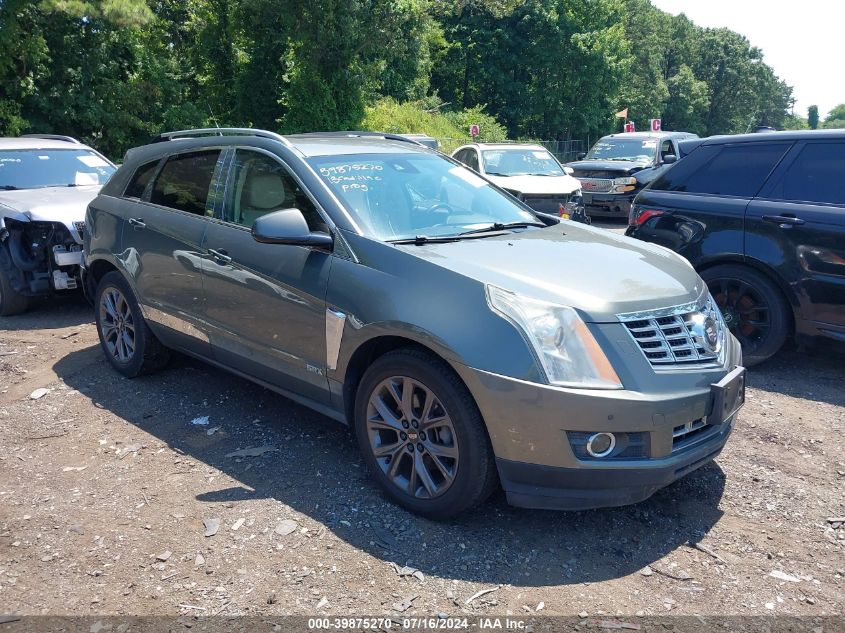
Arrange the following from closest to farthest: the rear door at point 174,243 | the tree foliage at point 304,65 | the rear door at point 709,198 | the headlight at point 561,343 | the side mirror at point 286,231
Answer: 1. the headlight at point 561,343
2. the side mirror at point 286,231
3. the rear door at point 174,243
4. the rear door at point 709,198
5. the tree foliage at point 304,65

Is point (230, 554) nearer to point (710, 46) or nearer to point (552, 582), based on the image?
point (552, 582)

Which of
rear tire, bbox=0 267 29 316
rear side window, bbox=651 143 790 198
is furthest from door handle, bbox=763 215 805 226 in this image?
rear tire, bbox=0 267 29 316

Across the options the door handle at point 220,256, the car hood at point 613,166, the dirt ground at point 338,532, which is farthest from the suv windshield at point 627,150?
the door handle at point 220,256

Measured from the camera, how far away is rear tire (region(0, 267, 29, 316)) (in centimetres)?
745

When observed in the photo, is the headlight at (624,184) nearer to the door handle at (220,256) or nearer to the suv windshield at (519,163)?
the suv windshield at (519,163)

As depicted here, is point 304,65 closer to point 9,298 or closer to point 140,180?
point 9,298

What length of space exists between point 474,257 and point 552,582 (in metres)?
1.56

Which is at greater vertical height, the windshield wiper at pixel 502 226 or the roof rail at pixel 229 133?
the roof rail at pixel 229 133

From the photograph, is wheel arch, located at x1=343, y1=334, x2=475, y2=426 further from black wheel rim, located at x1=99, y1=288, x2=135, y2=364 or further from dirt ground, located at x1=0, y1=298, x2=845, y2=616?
black wheel rim, located at x1=99, y1=288, x2=135, y2=364

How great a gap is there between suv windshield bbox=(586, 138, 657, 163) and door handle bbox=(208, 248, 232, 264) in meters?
12.3

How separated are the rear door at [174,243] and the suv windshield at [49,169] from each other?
11.7 ft

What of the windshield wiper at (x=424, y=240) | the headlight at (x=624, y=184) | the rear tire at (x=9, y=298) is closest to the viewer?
the windshield wiper at (x=424, y=240)

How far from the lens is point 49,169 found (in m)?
8.50

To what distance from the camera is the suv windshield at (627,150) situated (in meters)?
15.6
